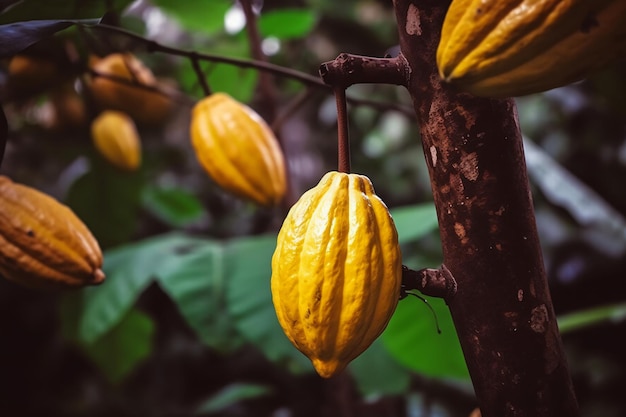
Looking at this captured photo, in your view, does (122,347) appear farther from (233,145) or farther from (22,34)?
(22,34)

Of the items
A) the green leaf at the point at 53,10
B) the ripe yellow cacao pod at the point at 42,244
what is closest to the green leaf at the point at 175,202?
the green leaf at the point at 53,10

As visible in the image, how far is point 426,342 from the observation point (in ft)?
3.45

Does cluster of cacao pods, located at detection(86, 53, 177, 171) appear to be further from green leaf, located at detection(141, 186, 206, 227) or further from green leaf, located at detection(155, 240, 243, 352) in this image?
green leaf, located at detection(141, 186, 206, 227)

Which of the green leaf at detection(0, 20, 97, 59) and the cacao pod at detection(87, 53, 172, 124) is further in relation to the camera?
the cacao pod at detection(87, 53, 172, 124)

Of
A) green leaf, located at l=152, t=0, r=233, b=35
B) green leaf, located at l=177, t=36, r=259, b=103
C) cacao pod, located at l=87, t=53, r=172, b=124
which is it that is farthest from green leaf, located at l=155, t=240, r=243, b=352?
green leaf, located at l=152, t=0, r=233, b=35

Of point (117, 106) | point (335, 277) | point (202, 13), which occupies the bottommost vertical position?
point (335, 277)

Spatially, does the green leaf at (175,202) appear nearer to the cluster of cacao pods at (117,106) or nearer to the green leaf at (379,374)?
the cluster of cacao pods at (117,106)

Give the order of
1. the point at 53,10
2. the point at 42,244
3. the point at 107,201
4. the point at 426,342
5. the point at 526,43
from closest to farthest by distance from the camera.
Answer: the point at 526,43 < the point at 42,244 < the point at 53,10 < the point at 426,342 < the point at 107,201

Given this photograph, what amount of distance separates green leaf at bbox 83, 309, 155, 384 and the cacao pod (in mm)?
596

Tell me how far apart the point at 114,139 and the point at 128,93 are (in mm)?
375

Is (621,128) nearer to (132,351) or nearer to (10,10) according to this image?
(132,351)

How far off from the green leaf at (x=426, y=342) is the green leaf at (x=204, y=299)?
35 cm

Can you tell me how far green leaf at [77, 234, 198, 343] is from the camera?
1.28 meters

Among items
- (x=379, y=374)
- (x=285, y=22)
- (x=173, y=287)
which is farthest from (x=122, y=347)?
(x=285, y=22)
